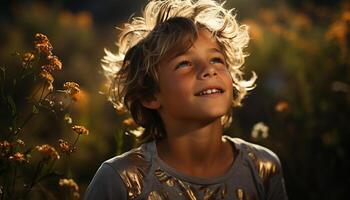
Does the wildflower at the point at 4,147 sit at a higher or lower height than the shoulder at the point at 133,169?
higher

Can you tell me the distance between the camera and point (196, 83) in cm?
304

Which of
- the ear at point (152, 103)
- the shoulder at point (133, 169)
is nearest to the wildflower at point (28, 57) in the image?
the shoulder at point (133, 169)

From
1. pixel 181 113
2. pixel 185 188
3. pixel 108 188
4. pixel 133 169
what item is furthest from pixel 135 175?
pixel 181 113

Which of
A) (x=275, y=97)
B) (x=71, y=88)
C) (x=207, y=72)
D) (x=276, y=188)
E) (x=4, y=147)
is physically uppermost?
(x=207, y=72)

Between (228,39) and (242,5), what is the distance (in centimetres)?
550

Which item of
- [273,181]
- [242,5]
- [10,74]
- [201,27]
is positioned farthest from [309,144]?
[242,5]

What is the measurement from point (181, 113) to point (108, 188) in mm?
484

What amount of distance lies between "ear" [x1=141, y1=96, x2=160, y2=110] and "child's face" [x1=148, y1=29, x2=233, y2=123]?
24 millimetres

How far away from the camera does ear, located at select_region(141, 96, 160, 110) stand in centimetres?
330

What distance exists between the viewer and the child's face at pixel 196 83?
9.93 feet

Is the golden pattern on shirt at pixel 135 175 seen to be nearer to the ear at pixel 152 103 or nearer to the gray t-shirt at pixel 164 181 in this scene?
the gray t-shirt at pixel 164 181

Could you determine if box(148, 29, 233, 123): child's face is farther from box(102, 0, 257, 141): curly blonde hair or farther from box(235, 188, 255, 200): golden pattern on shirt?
box(235, 188, 255, 200): golden pattern on shirt

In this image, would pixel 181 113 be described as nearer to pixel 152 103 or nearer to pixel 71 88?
pixel 152 103

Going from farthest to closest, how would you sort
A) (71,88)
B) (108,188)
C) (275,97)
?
(275,97), (108,188), (71,88)
